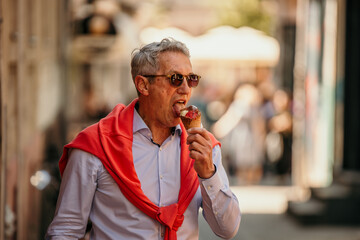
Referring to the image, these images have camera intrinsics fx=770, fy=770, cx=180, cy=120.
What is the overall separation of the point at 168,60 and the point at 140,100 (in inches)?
10.6

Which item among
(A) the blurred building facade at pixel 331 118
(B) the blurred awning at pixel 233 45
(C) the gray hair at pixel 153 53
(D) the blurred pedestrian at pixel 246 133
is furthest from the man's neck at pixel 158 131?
(B) the blurred awning at pixel 233 45

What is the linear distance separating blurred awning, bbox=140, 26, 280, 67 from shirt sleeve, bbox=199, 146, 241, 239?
17524mm

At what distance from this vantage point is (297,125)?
14445 millimetres

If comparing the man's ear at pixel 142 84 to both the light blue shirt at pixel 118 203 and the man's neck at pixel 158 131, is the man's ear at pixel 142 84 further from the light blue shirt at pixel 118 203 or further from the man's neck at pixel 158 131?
the light blue shirt at pixel 118 203

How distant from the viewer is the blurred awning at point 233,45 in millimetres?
20969

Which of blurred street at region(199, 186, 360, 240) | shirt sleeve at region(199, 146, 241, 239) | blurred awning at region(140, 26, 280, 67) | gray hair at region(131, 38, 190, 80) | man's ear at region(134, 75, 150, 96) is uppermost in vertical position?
blurred awning at region(140, 26, 280, 67)

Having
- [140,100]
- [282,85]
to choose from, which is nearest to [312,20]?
[140,100]

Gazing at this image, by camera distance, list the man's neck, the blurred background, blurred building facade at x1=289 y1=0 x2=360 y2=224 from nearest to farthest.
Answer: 1. the man's neck
2. the blurred background
3. blurred building facade at x1=289 y1=0 x2=360 y2=224

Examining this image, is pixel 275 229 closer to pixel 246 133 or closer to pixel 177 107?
pixel 246 133

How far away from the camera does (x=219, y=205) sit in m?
3.21

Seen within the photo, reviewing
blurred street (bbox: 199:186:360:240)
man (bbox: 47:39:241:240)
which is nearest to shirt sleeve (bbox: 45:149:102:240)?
man (bbox: 47:39:241:240)

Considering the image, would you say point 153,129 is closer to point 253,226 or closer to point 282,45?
point 253,226

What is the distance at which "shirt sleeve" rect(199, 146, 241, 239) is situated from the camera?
10.4 feet

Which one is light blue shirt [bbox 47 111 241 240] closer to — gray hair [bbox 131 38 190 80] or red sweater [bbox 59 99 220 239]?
red sweater [bbox 59 99 220 239]
